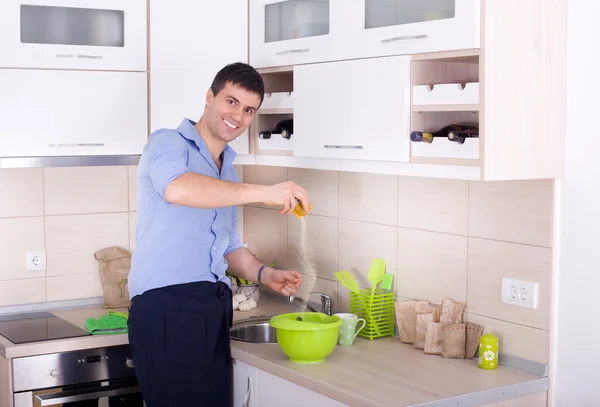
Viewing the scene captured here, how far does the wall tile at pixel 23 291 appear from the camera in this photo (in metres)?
3.40

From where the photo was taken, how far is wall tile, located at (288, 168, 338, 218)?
3334mm

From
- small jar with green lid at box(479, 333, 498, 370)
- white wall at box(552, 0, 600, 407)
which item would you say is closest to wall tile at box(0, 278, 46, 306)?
small jar with green lid at box(479, 333, 498, 370)

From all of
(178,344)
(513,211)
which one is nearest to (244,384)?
(178,344)

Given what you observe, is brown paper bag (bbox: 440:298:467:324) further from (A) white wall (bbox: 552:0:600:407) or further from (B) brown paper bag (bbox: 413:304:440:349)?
(A) white wall (bbox: 552:0:600:407)

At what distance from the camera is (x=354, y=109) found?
2641mm

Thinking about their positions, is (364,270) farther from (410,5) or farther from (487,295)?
(410,5)

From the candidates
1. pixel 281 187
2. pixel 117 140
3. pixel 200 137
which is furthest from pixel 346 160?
pixel 117 140

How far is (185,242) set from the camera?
277cm

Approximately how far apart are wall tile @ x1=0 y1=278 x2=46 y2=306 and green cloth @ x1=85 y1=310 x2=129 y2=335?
0.39 meters

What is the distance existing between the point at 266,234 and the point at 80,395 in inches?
45.9

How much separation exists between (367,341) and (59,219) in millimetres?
1415

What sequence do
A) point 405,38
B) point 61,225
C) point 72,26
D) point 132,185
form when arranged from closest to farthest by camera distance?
point 405,38, point 72,26, point 61,225, point 132,185

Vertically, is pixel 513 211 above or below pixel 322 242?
above

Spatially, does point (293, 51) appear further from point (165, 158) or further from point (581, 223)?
point (581, 223)
